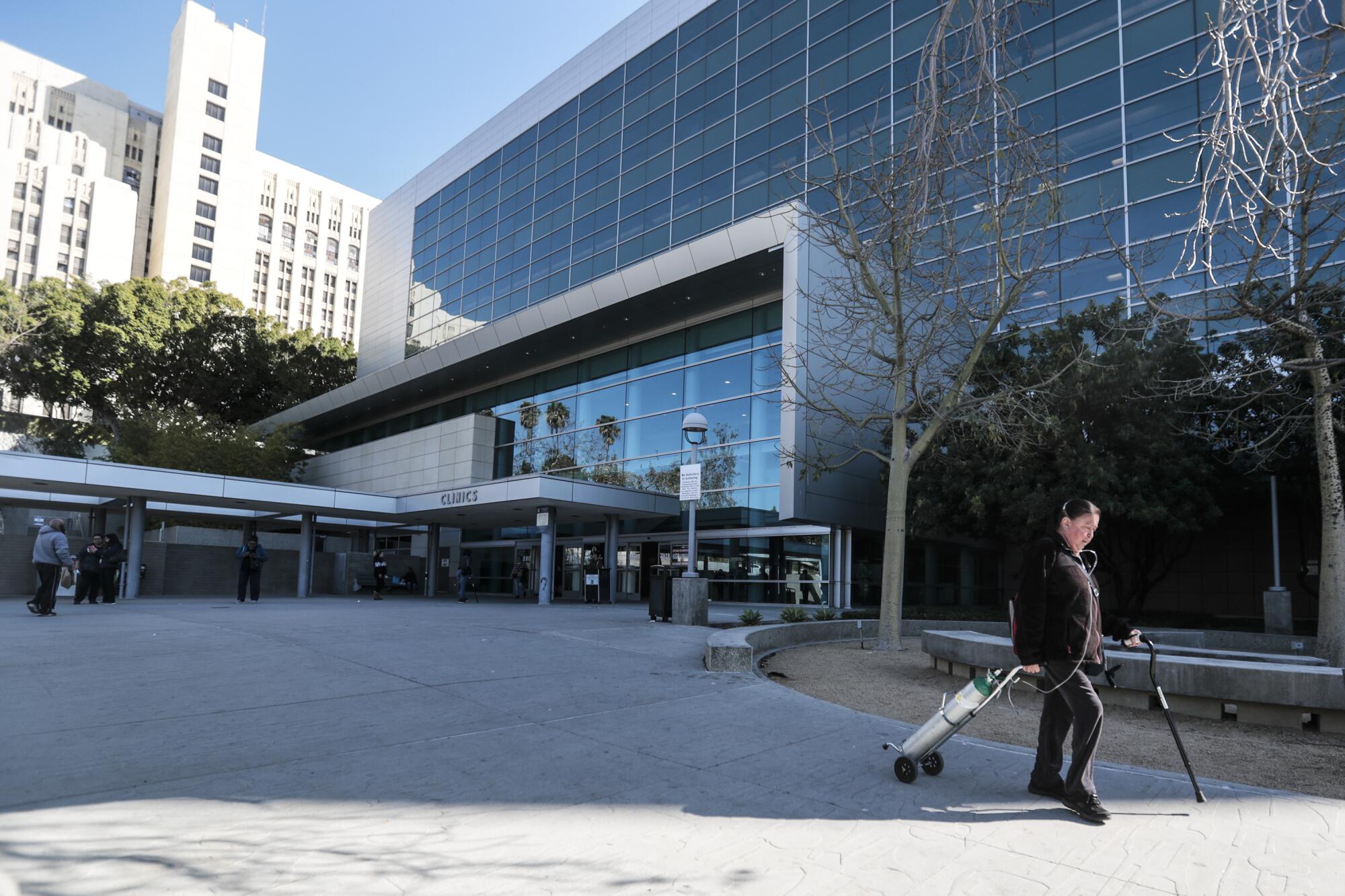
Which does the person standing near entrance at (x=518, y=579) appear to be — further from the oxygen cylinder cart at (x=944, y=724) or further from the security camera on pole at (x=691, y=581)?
the oxygen cylinder cart at (x=944, y=724)

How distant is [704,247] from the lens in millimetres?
23328

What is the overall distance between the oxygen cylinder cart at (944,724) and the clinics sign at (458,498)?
21.3 meters

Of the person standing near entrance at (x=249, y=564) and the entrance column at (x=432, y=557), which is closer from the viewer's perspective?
the person standing near entrance at (x=249, y=564)

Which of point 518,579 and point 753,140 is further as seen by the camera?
point 518,579

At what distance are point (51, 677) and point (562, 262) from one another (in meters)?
28.8

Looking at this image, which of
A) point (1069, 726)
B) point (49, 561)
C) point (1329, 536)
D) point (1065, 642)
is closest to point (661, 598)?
point (1329, 536)

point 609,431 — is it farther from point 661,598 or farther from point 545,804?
point 545,804

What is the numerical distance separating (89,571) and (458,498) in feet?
31.6

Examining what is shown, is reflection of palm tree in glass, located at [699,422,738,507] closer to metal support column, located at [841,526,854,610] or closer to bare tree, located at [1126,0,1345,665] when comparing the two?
metal support column, located at [841,526,854,610]

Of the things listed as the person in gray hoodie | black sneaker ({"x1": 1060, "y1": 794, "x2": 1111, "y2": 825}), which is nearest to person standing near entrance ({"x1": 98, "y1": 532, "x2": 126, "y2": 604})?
the person in gray hoodie

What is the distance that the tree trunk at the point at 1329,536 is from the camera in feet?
35.4

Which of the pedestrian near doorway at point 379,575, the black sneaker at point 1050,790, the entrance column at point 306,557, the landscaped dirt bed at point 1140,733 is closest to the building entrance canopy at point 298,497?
the entrance column at point 306,557

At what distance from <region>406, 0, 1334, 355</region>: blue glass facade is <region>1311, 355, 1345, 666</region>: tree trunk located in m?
5.31

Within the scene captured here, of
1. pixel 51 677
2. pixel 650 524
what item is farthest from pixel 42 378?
pixel 51 677
